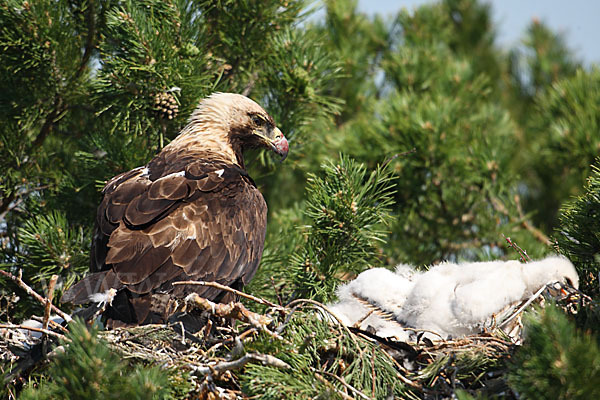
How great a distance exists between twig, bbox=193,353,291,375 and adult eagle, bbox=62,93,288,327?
2.51 ft

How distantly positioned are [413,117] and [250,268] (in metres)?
2.67

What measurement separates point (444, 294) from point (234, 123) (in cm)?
213

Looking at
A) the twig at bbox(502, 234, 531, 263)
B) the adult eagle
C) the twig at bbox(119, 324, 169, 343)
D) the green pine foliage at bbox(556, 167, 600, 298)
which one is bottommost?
the twig at bbox(119, 324, 169, 343)

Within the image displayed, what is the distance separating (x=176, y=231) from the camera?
12.6 feet

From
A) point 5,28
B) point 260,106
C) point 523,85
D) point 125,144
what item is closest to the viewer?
point 5,28

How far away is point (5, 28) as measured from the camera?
4.30 m

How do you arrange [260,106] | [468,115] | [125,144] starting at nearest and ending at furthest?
1. [125,144]
2. [260,106]
3. [468,115]

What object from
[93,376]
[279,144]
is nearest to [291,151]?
[279,144]

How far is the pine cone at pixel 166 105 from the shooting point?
4480 mm

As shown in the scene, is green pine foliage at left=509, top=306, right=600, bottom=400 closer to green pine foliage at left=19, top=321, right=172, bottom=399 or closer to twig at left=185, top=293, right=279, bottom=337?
twig at left=185, top=293, right=279, bottom=337

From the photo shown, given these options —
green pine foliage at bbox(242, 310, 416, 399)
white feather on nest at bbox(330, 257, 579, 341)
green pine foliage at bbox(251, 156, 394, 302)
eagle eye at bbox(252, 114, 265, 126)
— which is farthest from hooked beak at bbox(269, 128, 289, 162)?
green pine foliage at bbox(242, 310, 416, 399)

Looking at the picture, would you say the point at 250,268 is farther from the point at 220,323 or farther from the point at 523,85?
the point at 523,85

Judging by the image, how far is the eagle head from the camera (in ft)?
16.2

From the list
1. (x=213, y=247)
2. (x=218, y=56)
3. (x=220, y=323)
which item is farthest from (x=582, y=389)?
(x=218, y=56)
